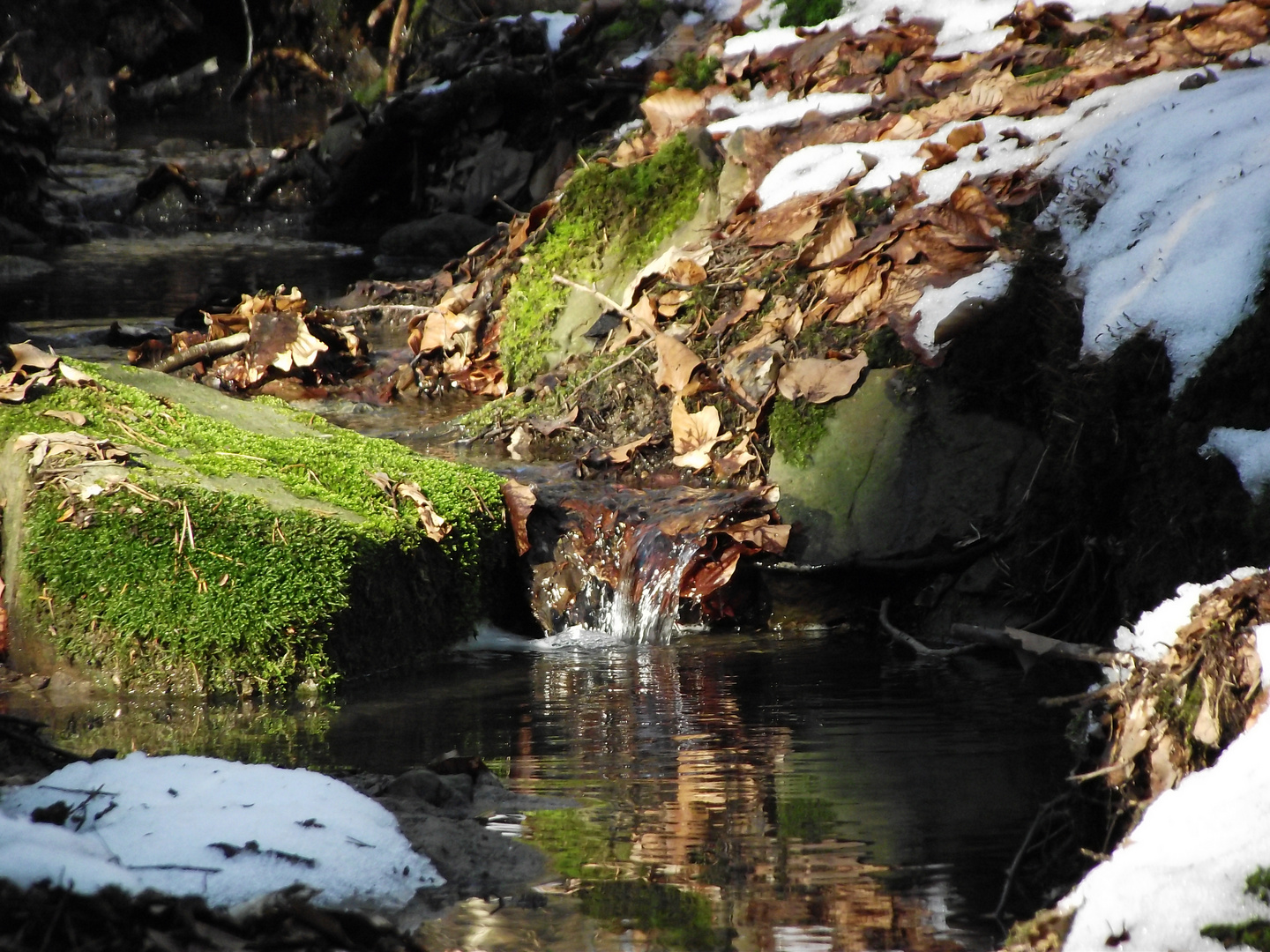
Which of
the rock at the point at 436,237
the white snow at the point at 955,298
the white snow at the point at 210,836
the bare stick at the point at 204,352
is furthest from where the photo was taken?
the rock at the point at 436,237

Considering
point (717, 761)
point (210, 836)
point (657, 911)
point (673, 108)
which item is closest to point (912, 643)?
point (717, 761)

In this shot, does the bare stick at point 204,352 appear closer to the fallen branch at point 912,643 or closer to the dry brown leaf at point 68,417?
the dry brown leaf at point 68,417

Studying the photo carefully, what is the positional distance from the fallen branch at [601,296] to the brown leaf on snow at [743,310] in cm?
61

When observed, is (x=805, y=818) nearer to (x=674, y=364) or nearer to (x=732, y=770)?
(x=732, y=770)

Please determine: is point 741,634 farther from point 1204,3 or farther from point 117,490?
point 1204,3

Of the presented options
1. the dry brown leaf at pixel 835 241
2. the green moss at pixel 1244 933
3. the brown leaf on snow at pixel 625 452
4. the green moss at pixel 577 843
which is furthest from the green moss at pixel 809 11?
the green moss at pixel 1244 933

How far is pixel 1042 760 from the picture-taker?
3398mm

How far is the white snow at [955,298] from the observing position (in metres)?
5.32

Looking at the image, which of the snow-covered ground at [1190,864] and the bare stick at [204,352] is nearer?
the snow-covered ground at [1190,864]

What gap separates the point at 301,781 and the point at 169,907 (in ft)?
1.92

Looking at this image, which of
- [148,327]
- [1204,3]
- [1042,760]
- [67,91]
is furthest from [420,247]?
[67,91]

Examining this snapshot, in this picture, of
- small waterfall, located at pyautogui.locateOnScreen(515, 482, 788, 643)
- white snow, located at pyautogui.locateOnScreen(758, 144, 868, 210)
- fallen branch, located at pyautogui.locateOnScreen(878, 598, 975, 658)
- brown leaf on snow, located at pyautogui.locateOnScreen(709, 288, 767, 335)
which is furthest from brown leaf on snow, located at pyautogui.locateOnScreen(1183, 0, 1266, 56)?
fallen branch, located at pyautogui.locateOnScreen(878, 598, 975, 658)

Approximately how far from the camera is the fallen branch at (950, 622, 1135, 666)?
2.72 meters

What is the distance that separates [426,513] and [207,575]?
35.4 inches
